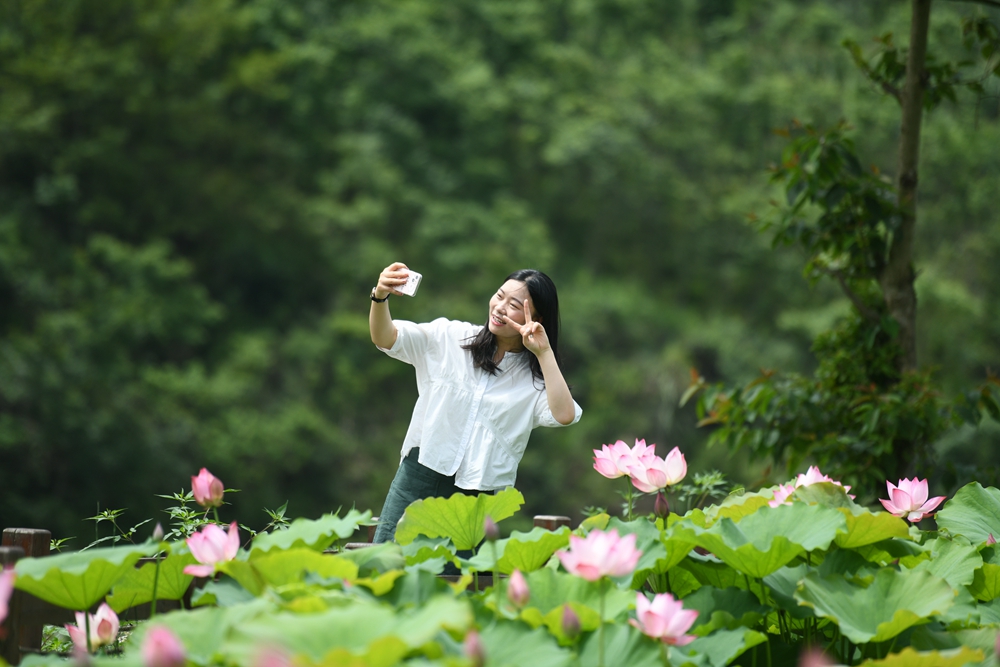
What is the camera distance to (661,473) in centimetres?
151

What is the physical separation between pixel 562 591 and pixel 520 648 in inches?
7.6

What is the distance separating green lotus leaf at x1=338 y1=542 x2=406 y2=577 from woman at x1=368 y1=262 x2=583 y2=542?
53 cm

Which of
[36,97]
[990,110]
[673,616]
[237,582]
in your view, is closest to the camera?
[673,616]

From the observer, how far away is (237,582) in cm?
136

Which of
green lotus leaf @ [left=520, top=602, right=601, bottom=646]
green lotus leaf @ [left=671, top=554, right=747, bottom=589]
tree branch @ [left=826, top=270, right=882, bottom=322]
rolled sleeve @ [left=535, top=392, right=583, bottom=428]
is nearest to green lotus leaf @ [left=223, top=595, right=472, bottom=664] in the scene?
green lotus leaf @ [left=520, top=602, right=601, bottom=646]

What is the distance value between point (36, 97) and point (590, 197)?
7.41 m

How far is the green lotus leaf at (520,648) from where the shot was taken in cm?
111

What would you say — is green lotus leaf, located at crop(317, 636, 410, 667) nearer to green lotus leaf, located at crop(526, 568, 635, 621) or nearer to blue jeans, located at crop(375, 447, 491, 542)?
green lotus leaf, located at crop(526, 568, 635, 621)

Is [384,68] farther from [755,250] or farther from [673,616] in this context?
[673,616]

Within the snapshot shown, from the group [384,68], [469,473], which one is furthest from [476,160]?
[469,473]

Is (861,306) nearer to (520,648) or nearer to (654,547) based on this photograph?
(654,547)

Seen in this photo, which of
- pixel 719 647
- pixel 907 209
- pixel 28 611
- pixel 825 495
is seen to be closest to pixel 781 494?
pixel 825 495

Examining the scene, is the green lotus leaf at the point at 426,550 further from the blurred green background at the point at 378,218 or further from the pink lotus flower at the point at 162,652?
the blurred green background at the point at 378,218

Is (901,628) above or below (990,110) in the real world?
below
